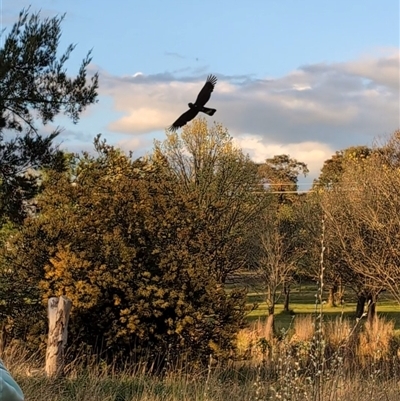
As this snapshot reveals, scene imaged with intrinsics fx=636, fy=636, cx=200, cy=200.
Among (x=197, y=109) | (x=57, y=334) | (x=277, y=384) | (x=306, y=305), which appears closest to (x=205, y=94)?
(x=197, y=109)

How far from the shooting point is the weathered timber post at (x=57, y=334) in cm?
590

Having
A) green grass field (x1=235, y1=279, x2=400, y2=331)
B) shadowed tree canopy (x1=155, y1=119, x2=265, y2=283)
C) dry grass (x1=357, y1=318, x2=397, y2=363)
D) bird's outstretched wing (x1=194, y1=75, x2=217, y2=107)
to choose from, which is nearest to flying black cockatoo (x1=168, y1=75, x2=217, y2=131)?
bird's outstretched wing (x1=194, y1=75, x2=217, y2=107)

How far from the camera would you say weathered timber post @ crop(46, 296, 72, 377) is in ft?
19.3

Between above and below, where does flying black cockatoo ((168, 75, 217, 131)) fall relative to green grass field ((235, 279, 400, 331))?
above

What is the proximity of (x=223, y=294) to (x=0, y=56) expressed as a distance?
16.2ft

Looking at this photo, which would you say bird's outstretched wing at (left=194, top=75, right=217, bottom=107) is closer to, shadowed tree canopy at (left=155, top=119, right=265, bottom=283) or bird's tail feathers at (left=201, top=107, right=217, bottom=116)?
bird's tail feathers at (left=201, top=107, right=217, bottom=116)

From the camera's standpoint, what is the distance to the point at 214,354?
9.52m

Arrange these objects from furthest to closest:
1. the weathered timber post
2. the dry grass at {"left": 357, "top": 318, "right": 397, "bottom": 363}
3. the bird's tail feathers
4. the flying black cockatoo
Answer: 1. the dry grass at {"left": 357, "top": 318, "right": 397, "bottom": 363}
2. the flying black cockatoo
3. the bird's tail feathers
4. the weathered timber post

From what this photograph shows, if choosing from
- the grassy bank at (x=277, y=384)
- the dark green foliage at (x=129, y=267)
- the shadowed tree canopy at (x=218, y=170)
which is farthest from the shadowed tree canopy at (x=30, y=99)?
the shadowed tree canopy at (x=218, y=170)

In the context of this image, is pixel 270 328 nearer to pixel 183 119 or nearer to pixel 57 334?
pixel 183 119

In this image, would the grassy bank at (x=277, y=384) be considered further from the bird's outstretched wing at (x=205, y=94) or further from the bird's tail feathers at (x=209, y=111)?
the bird's outstretched wing at (x=205, y=94)

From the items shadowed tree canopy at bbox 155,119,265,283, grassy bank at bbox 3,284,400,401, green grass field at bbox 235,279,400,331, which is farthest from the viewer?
green grass field at bbox 235,279,400,331

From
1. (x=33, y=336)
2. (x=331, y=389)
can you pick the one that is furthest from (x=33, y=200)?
(x=331, y=389)

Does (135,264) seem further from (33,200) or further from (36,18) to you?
(36,18)
